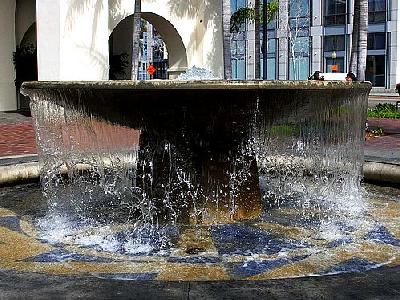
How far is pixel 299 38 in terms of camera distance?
42.7 metres

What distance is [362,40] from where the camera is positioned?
13414 mm

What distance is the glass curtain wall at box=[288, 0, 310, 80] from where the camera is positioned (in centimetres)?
4222

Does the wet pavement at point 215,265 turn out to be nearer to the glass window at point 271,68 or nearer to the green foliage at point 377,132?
the green foliage at point 377,132

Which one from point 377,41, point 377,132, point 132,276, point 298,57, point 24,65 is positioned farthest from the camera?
point 298,57

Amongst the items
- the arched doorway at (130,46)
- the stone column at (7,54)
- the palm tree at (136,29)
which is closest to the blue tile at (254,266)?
the palm tree at (136,29)

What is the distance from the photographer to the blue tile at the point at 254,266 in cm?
371

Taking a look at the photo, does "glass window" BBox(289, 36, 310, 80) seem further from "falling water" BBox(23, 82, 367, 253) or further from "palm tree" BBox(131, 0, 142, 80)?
"falling water" BBox(23, 82, 367, 253)

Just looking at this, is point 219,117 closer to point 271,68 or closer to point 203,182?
point 203,182

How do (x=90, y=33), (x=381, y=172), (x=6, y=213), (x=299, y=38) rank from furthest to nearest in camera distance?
(x=299, y=38) → (x=90, y=33) → (x=381, y=172) → (x=6, y=213)

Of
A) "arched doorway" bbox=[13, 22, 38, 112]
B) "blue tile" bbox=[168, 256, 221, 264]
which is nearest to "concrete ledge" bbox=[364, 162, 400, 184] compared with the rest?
"blue tile" bbox=[168, 256, 221, 264]

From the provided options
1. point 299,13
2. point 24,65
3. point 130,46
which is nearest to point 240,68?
point 299,13

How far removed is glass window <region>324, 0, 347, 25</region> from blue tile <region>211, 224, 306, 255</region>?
37.1 metres

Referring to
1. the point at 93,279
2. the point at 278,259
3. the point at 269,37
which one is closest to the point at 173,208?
the point at 278,259

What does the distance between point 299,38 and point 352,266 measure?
132ft
